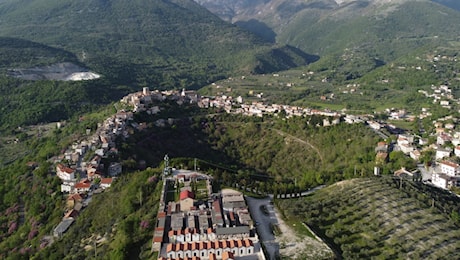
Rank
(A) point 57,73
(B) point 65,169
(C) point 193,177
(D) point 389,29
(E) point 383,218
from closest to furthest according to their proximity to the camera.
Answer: (E) point 383,218 < (C) point 193,177 < (B) point 65,169 < (A) point 57,73 < (D) point 389,29

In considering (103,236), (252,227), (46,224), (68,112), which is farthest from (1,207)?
(68,112)

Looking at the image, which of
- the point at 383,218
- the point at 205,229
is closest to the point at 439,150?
the point at 383,218

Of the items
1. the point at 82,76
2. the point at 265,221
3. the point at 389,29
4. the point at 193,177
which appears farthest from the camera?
the point at 389,29

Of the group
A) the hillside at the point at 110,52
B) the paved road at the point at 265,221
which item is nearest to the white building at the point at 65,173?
the paved road at the point at 265,221

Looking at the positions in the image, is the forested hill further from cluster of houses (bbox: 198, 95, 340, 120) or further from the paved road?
the paved road

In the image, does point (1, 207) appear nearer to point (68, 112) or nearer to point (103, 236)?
point (103, 236)

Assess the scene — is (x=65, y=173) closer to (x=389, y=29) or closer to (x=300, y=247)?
(x=300, y=247)

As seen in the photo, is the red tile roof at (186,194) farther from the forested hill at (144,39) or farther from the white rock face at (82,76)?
the forested hill at (144,39)
